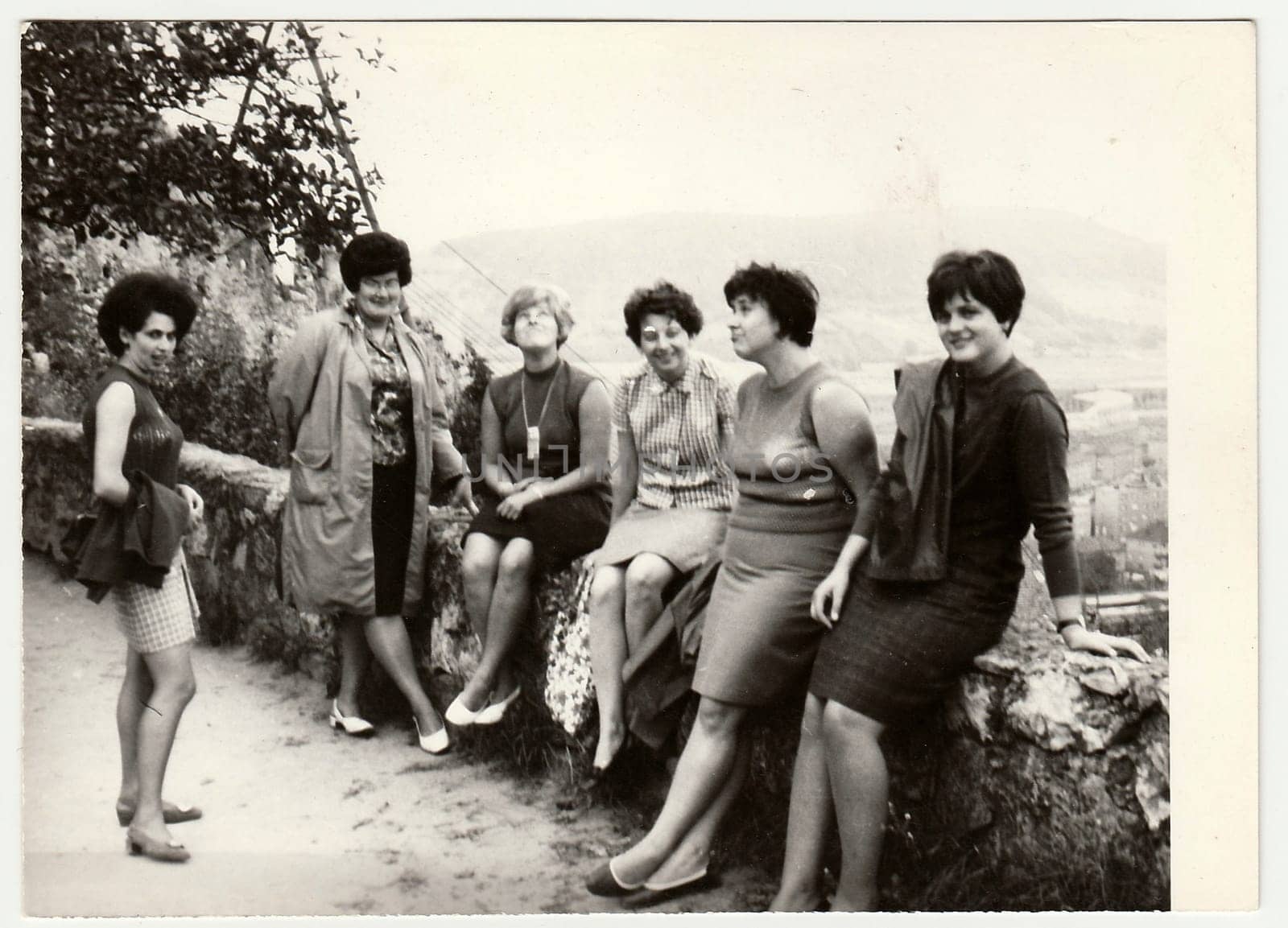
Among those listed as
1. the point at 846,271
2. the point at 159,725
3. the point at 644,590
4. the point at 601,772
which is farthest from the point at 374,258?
the point at 601,772

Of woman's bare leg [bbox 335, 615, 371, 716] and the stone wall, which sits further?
woman's bare leg [bbox 335, 615, 371, 716]

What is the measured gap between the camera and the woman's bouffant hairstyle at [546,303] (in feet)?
14.0

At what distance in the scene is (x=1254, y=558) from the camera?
4195 mm

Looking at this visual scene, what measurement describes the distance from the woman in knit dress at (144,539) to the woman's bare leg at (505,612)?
997 mm

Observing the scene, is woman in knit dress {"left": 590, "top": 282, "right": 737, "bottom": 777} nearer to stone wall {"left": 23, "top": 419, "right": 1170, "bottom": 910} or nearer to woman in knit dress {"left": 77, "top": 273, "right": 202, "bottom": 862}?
stone wall {"left": 23, "top": 419, "right": 1170, "bottom": 910}

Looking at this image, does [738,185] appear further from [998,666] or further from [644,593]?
[998,666]

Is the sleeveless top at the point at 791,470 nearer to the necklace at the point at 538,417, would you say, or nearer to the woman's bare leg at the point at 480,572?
the necklace at the point at 538,417

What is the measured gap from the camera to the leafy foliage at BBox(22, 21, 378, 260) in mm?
4336

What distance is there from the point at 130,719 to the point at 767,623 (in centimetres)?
222

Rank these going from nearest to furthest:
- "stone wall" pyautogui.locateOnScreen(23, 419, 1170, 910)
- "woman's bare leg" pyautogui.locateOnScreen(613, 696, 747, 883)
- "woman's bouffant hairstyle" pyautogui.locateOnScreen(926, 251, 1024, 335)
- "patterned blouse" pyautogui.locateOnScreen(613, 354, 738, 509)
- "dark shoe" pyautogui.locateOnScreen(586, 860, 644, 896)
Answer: "stone wall" pyautogui.locateOnScreen(23, 419, 1170, 910) < "woman's bouffant hairstyle" pyautogui.locateOnScreen(926, 251, 1024, 335) < "woman's bare leg" pyautogui.locateOnScreen(613, 696, 747, 883) < "dark shoe" pyautogui.locateOnScreen(586, 860, 644, 896) < "patterned blouse" pyautogui.locateOnScreen(613, 354, 738, 509)

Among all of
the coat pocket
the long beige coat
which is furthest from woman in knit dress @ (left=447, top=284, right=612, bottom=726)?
the coat pocket

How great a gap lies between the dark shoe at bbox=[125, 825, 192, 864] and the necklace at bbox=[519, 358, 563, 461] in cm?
177

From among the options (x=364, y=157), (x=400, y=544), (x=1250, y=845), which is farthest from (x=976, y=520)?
(x=364, y=157)

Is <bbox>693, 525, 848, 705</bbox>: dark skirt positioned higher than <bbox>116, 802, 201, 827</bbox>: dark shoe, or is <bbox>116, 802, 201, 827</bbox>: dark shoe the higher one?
<bbox>693, 525, 848, 705</bbox>: dark skirt
